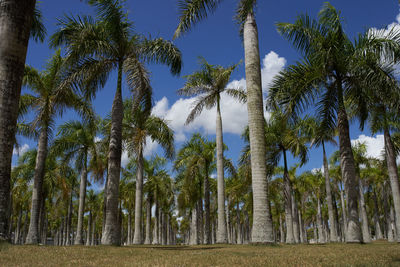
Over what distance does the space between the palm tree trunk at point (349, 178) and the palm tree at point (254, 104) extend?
4.54 metres

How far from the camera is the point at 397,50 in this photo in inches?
492

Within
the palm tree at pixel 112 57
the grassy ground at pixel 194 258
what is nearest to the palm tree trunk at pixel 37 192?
the palm tree at pixel 112 57

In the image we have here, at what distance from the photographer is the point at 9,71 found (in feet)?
20.9

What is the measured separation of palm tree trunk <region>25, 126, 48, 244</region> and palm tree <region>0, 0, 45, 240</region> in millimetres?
10403

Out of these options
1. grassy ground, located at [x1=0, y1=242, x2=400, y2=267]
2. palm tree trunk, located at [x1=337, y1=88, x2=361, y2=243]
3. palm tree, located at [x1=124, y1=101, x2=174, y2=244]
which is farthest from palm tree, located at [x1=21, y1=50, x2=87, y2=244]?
palm tree trunk, located at [x1=337, y1=88, x2=361, y2=243]

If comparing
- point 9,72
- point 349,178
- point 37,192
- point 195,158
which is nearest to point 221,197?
point 195,158

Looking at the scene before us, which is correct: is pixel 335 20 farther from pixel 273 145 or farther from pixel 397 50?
pixel 273 145

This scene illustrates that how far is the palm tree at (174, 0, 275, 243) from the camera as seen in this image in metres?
10.6

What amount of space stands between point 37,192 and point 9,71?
1205 centimetres

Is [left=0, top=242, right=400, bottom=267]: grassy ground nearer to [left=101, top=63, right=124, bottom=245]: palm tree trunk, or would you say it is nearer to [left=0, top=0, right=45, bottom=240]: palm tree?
[left=0, top=0, right=45, bottom=240]: palm tree

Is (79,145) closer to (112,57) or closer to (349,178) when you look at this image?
(112,57)

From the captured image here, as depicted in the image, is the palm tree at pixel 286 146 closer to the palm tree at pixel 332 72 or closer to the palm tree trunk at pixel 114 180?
the palm tree at pixel 332 72

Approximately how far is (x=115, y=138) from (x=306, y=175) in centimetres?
2933

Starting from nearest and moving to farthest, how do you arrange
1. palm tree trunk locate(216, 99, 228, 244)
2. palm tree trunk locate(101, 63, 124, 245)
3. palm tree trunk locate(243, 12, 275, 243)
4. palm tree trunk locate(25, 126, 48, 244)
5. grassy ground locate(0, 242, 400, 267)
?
grassy ground locate(0, 242, 400, 267), palm tree trunk locate(243, 12, 275, 243), palm tree trunk locate(101, 63, 124, 245), palm tree trunk locate(25, 126, 48, 244), palm tree trunk locate(216, 99, 228, 244)
